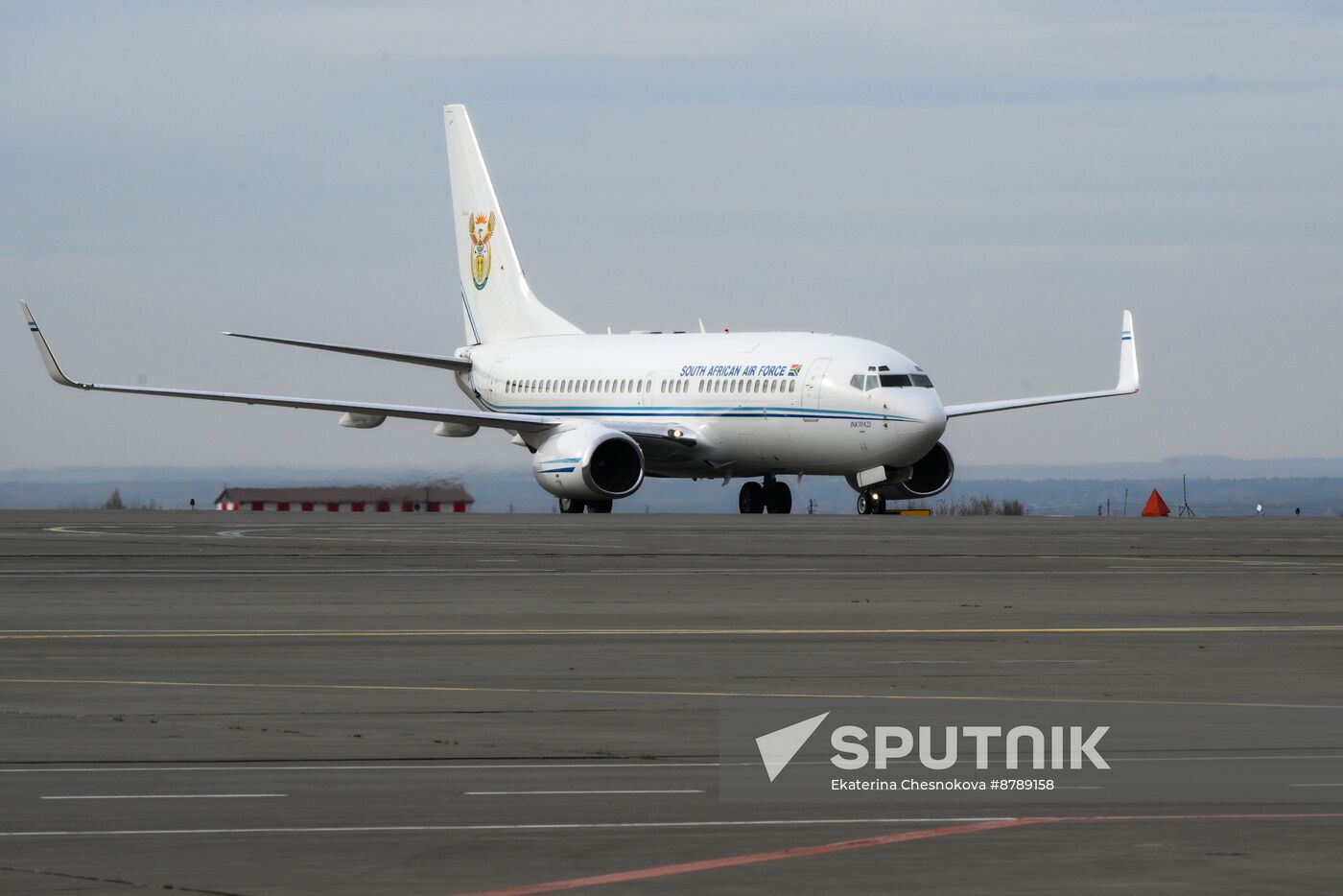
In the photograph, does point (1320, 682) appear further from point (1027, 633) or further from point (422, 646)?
point (422, 646)

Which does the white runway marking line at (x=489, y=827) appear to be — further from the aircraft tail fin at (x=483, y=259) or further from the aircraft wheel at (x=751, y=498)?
the aircraft tail fin at (x=483, y=259)

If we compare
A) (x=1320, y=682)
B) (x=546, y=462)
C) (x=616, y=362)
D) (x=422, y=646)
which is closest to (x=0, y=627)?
(x=422, y=646)

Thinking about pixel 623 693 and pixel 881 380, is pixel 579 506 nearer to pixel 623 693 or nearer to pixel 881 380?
pixel 881 380

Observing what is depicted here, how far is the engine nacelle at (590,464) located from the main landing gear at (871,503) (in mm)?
4832

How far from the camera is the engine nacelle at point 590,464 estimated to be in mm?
47094

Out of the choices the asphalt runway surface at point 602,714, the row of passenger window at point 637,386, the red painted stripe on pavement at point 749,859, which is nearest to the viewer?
the red painted stripe on pavement at point 749,859

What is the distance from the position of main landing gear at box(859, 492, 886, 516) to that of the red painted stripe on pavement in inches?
1593

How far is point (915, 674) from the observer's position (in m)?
13.1

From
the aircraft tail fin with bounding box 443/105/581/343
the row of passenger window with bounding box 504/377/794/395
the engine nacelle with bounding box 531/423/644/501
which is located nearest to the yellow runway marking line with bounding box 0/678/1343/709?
the engine nacelle with bounding box 531/423/644/501

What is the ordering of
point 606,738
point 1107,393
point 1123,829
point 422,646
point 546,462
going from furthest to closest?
point 1107,393
point 546,462
point 422,646
point 606,738
point 1123,829

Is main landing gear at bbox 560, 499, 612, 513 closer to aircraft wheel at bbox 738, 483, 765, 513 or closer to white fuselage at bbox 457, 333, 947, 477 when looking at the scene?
white fuselage at bbox 457, 333, 947, 477

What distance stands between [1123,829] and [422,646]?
7.89 metres

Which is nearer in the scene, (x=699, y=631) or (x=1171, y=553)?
(x=699, y=631)

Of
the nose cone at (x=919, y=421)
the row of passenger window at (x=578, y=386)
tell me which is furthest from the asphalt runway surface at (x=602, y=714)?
the row of passenger window at (x=578, y=386)
